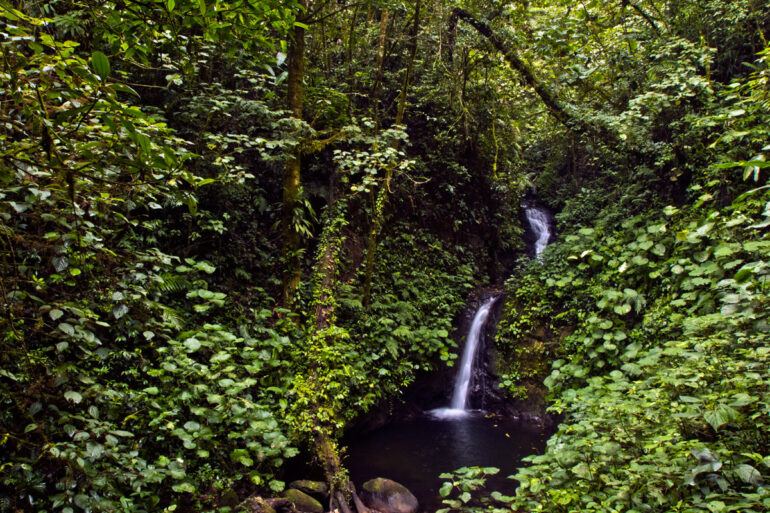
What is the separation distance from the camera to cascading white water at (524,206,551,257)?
1329cm

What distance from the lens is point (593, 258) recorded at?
663cm

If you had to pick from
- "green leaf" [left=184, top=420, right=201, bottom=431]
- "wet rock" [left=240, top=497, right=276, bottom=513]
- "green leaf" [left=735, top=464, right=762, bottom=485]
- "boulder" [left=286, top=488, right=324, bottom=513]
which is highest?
"green leaf" [left=735, top=464, right=762, bottom=485]

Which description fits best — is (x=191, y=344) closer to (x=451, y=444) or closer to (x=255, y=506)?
(x=255, y=506)

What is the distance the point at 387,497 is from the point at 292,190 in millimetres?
4230

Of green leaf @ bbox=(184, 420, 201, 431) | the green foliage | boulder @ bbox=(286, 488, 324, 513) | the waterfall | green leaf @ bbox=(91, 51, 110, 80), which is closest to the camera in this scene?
green leaf @ bbox=(91, 51, 110, 80)

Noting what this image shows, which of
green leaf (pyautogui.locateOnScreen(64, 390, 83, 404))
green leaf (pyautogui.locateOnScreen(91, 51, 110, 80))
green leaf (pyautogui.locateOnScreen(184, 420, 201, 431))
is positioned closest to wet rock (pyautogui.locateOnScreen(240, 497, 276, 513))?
green leaf (pyautogui.locateOnScreen(184, 420, 201, 431))

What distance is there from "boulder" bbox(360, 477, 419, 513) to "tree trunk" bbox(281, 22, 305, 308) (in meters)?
2.65

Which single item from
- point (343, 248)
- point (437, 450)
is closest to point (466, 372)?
point (437, 450)

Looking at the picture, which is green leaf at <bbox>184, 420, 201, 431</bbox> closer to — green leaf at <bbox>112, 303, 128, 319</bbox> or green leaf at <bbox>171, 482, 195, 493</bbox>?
green leaf at <bbox>171, 482, 195, 493</bbox>

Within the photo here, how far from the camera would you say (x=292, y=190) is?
5.78 m

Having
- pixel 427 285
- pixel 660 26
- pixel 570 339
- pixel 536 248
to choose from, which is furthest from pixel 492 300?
pixel 660 26

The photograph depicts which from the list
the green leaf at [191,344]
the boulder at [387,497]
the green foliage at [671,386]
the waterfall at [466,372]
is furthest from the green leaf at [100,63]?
the waterfall at [466,372]

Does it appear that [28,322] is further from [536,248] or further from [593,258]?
[536,248]

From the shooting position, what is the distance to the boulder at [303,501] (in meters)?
4.21
